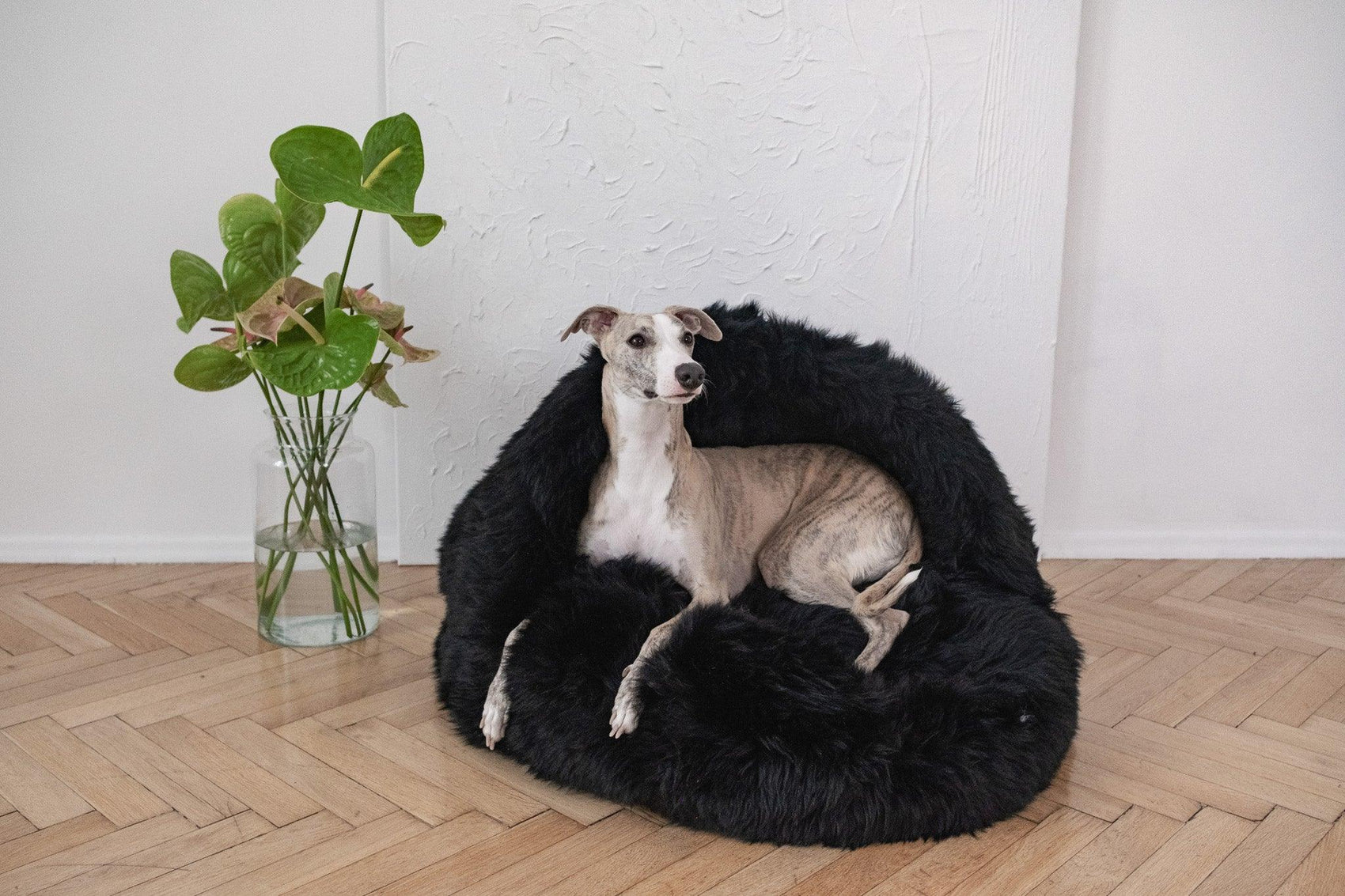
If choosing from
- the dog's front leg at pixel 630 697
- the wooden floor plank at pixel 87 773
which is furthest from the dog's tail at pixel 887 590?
the wooden floor plank at pixel 87 773

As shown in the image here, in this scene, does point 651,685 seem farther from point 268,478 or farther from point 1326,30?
point 1326,30

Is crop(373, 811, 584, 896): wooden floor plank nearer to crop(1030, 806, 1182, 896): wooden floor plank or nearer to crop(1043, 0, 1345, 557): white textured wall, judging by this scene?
crop(1030, 806, 1182, 896): wooden floor plank

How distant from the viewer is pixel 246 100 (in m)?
2.99

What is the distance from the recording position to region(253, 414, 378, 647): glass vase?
255 cm

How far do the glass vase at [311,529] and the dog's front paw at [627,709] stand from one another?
37.4 inches

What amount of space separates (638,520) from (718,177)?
114cm

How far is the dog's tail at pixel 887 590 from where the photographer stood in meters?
2.33

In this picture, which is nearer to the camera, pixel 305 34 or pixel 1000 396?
pixel 305 34

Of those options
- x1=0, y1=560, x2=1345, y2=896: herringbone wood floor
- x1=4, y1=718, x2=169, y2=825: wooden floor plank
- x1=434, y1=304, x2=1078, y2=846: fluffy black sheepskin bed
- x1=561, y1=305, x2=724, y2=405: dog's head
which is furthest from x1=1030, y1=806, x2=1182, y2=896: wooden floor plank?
x1=4, y1=718, x2=169, y2=825: wooden floor plank

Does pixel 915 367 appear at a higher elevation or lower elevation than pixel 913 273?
lower

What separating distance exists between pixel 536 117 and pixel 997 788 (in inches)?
78.9

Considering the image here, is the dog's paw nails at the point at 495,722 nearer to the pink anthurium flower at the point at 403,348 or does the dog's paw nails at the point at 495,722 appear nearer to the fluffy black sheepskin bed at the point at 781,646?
the fluffy black sheepskin bed at the point at 781,646

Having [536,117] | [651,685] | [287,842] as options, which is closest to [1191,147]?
[536,117]

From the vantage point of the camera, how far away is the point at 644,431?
2.30 metres
